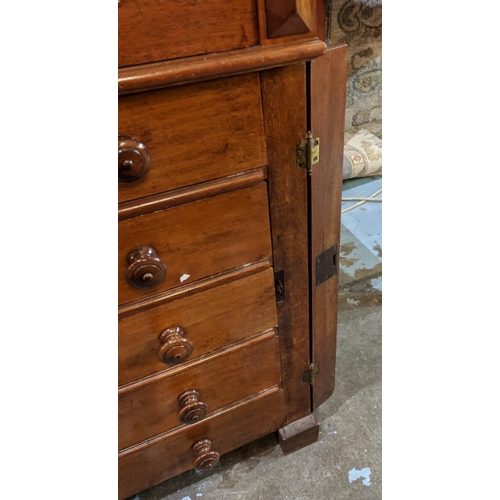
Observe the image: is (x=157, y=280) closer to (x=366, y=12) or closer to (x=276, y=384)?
(x=276, y=384)

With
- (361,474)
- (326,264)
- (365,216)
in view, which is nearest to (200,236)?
(326,264)

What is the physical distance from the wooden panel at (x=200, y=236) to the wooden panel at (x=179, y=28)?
0.24 meters

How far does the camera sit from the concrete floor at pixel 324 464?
4.08 feet

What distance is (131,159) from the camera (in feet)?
2.13

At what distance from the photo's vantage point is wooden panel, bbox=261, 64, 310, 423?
2.42 feet

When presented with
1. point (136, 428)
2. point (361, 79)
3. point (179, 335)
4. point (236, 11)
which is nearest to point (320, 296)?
point (179, 335)

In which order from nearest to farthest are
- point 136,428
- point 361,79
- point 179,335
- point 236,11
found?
point 236,11, point 179,335, point 136,428, point 361,79

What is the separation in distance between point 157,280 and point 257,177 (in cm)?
24

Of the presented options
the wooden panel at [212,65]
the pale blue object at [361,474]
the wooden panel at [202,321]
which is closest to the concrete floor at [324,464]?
the pale blue object at [361,474]

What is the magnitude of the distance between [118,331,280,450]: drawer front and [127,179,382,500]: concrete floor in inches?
12.5

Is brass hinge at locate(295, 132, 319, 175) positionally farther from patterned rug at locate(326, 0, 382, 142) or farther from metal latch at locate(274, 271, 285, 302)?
patterned rug at locate(326, 0, 382, 142)

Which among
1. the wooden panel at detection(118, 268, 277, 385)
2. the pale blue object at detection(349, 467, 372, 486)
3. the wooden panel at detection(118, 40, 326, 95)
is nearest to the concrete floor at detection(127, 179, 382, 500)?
the pale blue object at detection(349, 467, 372, 486)

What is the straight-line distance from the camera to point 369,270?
6.36 ft

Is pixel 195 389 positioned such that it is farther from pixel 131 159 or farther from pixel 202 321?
pixel 131 159
